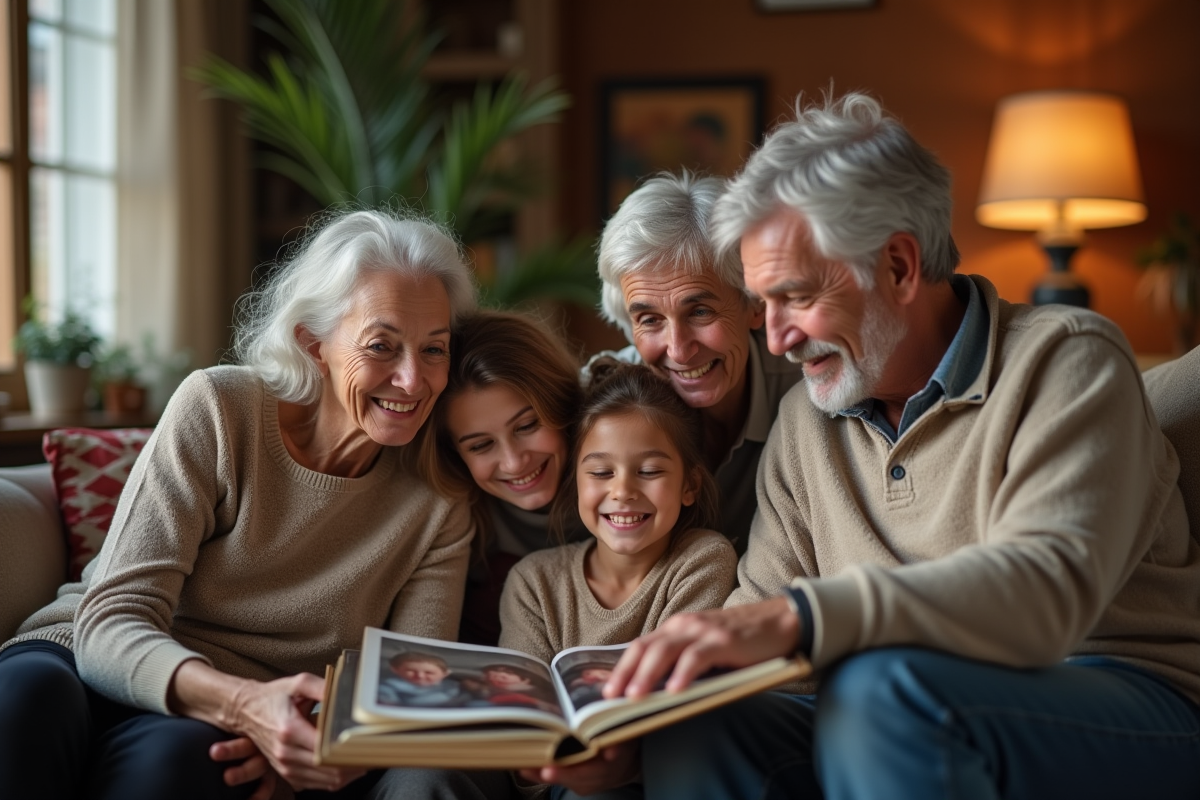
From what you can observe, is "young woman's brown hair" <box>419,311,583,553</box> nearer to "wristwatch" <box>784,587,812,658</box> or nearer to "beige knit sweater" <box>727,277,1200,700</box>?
"beige knit sweater" <box>727,277,1200,700</box>

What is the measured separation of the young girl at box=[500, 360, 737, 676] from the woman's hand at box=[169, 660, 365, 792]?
1.49ft

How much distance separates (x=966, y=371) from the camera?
1513 millimetres

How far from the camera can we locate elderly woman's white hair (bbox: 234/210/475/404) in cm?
182

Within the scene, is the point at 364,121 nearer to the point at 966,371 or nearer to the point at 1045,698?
the point at 966,371

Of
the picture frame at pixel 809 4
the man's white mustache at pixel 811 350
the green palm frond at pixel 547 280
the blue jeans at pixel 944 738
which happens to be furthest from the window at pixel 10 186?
the blue jeans at pixel 944 738

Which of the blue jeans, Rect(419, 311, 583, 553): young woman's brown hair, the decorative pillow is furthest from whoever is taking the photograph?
the decorative pillow

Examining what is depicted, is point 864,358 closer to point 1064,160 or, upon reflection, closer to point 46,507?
point 46,507

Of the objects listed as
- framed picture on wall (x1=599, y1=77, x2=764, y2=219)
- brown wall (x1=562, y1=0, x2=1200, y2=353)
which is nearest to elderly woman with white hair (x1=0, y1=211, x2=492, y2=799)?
framed picture on wall (x1=599, y1=77, x2=764, y2=219)

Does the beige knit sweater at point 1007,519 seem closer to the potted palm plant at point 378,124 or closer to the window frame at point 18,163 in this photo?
the potted palm plant at point 378,124

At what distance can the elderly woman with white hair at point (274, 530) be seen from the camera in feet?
4.97

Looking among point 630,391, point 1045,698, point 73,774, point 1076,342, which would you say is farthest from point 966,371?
point 73,774

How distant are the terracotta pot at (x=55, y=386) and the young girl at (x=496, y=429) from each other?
205cm

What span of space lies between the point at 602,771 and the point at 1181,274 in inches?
143

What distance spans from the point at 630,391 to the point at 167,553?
76 cm
